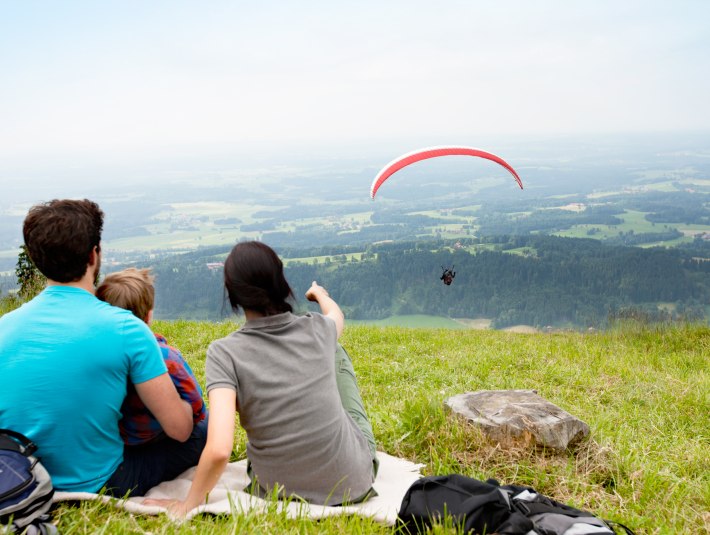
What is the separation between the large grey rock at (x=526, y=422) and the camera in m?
4.30

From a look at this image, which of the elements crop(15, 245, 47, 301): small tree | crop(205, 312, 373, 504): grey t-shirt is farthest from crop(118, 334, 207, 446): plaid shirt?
crop(15, 245, 47, 301): small tree

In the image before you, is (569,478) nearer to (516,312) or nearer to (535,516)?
(535,516)

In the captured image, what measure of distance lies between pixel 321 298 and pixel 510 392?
8.01ft

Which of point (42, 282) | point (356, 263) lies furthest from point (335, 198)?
point (42, 282)

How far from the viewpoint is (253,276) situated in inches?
115

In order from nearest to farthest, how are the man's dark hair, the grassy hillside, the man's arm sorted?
the man's dark hair < the man's arm < the grassy hillside

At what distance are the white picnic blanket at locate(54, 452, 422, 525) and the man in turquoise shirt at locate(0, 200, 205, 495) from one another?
304 millimetres

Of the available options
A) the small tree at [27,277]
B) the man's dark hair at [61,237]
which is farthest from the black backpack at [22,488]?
the small tree at [27,277]

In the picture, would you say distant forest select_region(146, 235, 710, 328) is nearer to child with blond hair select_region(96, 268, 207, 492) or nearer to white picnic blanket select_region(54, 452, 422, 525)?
white picnic blanket select_region(54, 452, 422, 525)

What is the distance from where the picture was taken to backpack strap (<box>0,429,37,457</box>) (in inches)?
105

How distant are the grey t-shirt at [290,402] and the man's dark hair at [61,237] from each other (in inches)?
34.2

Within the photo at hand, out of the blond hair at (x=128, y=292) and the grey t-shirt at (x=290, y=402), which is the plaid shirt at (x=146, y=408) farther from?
the grey t-shirt at (x=290, y=402)

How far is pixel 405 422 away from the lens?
4.70m

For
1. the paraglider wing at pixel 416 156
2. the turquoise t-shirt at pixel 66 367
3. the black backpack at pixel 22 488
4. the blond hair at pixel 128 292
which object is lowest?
the black backpack at pixel 22 488
